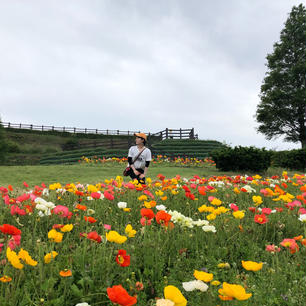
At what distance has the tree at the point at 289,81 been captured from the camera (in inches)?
1137

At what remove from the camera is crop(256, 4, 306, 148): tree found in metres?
28.9

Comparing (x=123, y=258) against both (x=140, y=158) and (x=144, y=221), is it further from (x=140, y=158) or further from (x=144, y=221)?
(x=140, y=158)

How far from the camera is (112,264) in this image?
204 centimetres

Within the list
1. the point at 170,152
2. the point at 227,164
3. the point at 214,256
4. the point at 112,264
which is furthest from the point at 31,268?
the point at 170,152

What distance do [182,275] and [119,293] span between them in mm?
1265

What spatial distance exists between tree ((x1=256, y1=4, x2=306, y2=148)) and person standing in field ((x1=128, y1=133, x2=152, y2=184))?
26.9m

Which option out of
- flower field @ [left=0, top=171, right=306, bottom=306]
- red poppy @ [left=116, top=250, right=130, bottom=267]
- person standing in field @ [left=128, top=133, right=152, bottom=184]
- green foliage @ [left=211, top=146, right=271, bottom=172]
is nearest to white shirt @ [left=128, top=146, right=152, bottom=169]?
person standing in field @ [left=128, top=133, right=152, bottom=184]

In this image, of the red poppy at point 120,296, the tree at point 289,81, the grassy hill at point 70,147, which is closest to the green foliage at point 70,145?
the grassy hill at point 70,147

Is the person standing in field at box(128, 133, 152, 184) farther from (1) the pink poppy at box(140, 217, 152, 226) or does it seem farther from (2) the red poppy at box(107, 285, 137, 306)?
(2) the red poppy at box(107, 285, 137, 306)

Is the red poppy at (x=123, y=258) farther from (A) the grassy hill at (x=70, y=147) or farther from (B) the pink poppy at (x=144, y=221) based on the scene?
Result: (A) the grassy hill at (x=70, y=147)

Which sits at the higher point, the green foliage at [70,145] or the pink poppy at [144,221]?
the green foliage at [70,145]

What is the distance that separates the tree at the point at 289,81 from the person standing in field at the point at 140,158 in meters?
26.9

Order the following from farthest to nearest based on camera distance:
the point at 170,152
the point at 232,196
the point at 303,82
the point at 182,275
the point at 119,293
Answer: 1. the point at 303,82
2. the point at 170,152
3. the point at 232,196
4. the point at 182,275
5. the point at 119,293

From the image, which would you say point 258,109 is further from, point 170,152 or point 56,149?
point 56,149
